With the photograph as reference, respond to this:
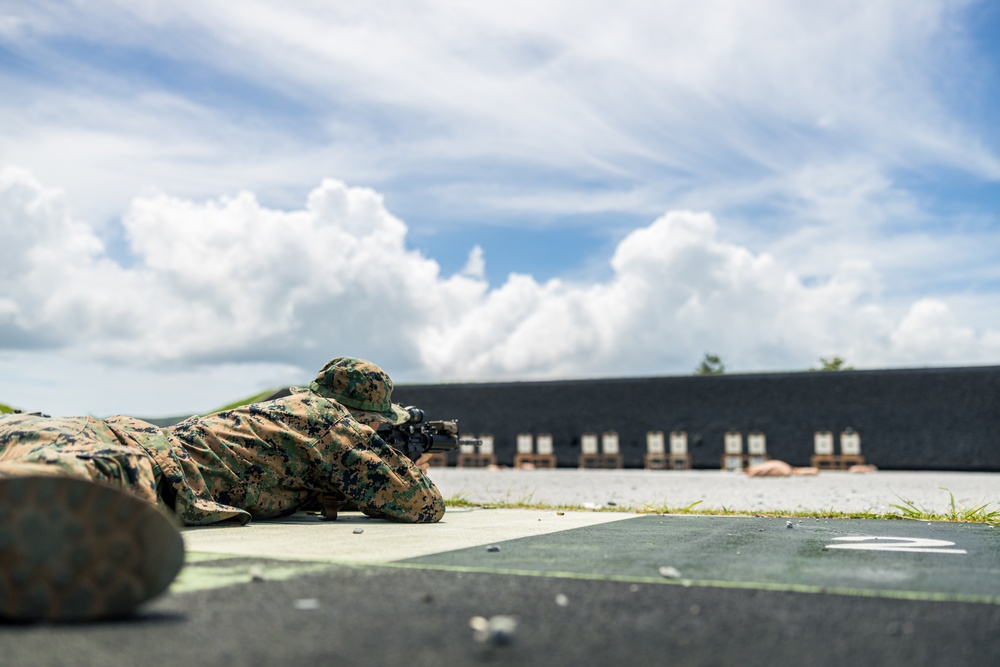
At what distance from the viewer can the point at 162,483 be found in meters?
3.89

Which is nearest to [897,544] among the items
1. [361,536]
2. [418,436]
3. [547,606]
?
[547,606]

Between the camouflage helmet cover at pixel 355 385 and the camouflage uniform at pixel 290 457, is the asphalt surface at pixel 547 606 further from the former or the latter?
the camouflage helmet cover at pixel 355 385

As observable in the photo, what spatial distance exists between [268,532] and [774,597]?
8.18 ft

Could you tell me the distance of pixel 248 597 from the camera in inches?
92.5

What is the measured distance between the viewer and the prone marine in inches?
78.7

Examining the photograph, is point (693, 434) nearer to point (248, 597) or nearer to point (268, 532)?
point (268, 532)

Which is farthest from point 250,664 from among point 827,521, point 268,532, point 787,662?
point 827,521

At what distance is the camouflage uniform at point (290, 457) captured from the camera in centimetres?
396

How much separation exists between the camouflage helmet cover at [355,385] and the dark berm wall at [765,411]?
16487 millimetres

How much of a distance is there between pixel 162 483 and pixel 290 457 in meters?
0.75

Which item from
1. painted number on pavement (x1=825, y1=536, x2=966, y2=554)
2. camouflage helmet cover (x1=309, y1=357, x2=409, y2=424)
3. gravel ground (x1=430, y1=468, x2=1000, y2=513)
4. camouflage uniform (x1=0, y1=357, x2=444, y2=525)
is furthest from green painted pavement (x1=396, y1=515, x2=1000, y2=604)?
gravel ground (x1=430, y1=468, x2=1000, y2=513)

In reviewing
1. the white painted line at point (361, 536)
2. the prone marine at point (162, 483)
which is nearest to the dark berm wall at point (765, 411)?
the white painted line at point (361, 536)

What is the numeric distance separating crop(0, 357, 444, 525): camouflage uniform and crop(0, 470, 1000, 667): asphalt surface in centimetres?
35

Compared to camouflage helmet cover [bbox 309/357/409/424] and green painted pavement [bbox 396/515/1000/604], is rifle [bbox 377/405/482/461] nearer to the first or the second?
camouflage helmet cover [bbox 309/357/409/424]
